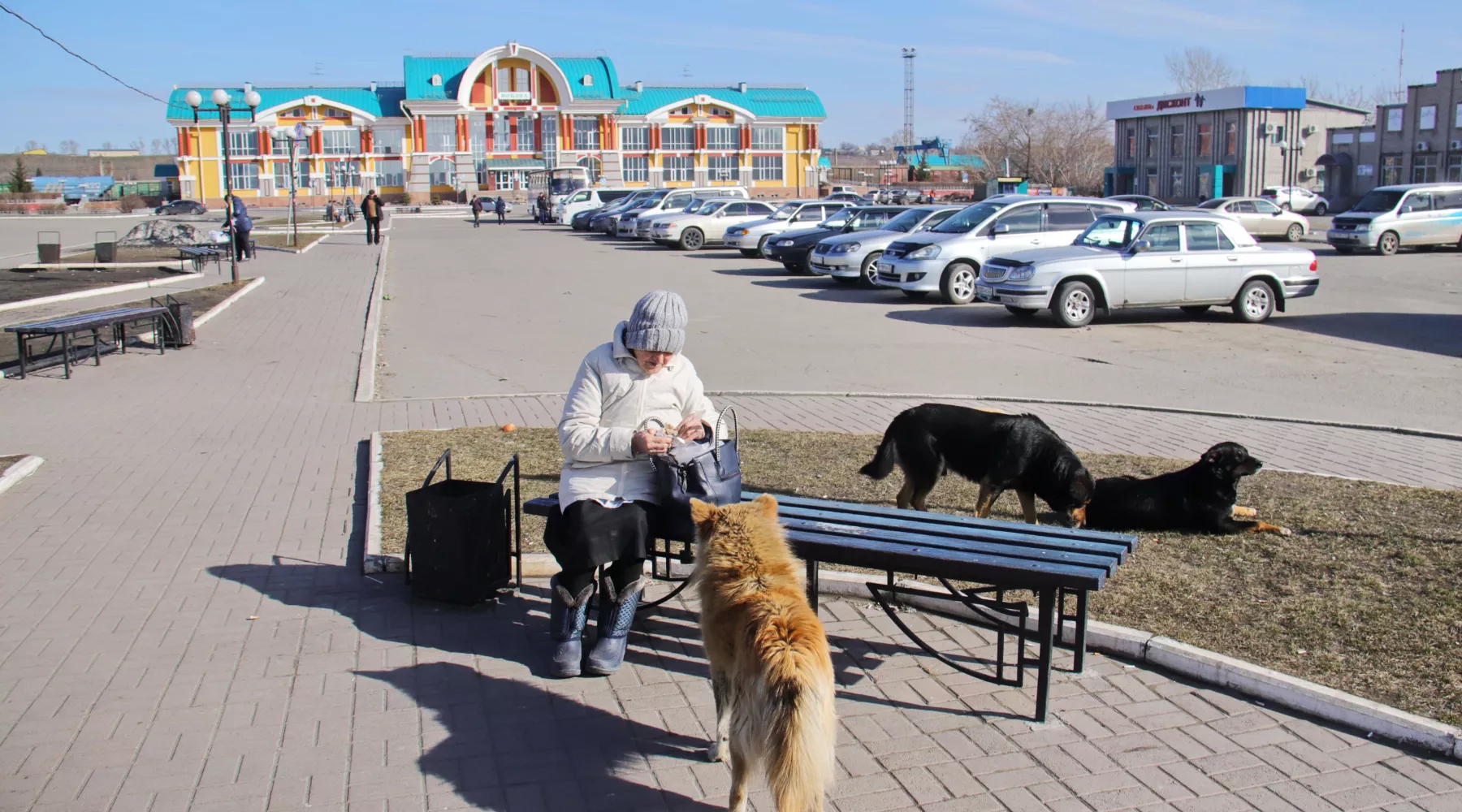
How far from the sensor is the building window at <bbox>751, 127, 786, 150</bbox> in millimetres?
86875

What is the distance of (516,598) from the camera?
5.51m

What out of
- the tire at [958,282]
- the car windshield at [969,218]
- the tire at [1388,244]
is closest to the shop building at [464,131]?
the tire at [1388,244]

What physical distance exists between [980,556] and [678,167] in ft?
276

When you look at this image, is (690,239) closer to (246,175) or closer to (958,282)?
(958,282)

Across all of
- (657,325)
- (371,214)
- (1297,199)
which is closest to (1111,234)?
(657,325)

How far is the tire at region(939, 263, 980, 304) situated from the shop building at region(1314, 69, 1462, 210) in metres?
45.1

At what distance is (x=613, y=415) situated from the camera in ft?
15.6

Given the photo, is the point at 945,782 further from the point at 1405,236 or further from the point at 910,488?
the point at 1405,236

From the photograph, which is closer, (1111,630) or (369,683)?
(369,683)

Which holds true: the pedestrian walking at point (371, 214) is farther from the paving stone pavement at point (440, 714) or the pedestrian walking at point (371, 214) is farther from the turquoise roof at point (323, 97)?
the turquoise roof at point (323, 97)

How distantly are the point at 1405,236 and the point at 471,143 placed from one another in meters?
64.8

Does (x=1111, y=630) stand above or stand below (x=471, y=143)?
below

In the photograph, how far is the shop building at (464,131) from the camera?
260ft

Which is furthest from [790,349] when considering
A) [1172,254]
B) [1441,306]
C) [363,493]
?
[1441,306]
